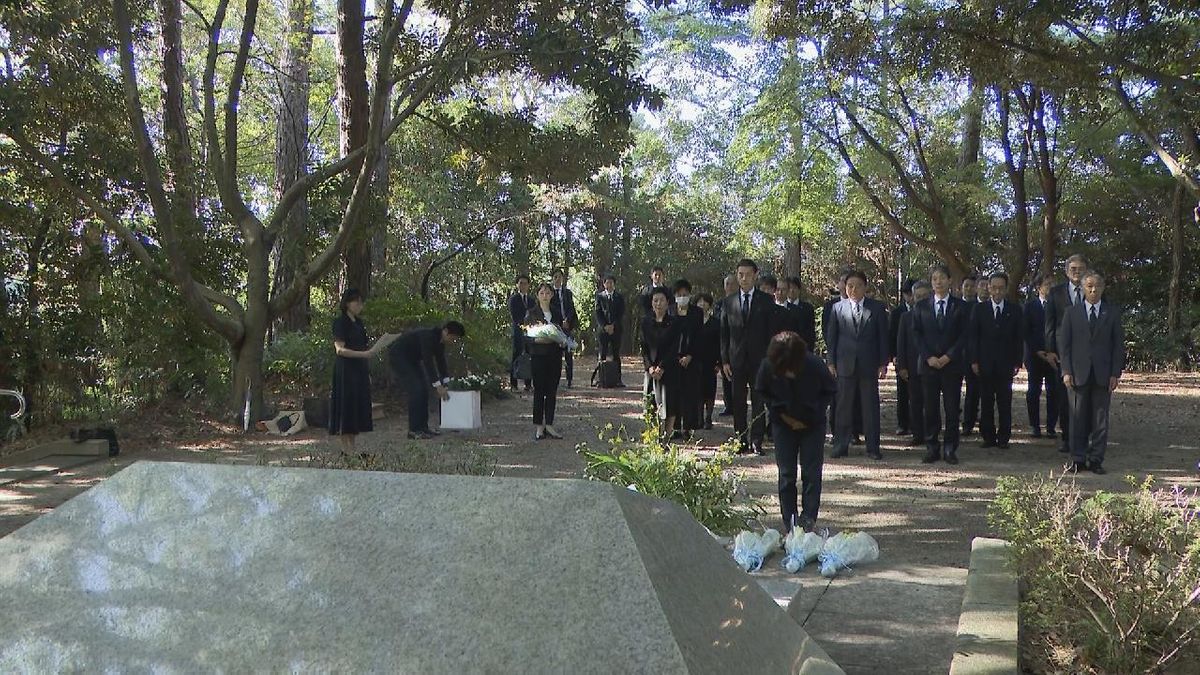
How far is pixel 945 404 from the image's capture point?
10016 mm

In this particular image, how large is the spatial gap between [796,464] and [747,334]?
173 inches

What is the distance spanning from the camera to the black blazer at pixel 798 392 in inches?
247

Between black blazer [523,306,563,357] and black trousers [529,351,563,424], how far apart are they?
0.04 m

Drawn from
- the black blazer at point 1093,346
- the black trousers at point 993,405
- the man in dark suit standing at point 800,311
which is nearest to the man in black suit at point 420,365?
the man in dark suit standing at point 800,311

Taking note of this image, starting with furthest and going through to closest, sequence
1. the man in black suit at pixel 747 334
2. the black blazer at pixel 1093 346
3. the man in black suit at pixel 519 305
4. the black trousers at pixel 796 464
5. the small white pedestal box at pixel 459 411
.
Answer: the man in black suit at pixel 519 305 < the small white pedestal box at pixel 459 411 < the man in black suit at pixel 747 334 < the black blazer at pixel 1093 346 < the black trousers at pixel 796 464

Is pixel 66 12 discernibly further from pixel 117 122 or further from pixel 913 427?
pixel 913 427

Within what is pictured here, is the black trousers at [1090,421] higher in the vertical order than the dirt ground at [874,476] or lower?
higher

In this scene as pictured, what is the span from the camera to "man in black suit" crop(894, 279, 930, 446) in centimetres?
1064

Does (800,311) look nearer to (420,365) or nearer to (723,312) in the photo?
(723,312)

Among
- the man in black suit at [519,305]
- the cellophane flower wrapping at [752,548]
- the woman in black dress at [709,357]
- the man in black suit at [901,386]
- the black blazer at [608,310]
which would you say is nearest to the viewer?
the cellophane flower wrapping at [752,548]

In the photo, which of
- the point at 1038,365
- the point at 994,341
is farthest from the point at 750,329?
the point at 1038,365

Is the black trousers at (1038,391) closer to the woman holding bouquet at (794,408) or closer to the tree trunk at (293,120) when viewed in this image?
the woman holding bouquet at (794,408)

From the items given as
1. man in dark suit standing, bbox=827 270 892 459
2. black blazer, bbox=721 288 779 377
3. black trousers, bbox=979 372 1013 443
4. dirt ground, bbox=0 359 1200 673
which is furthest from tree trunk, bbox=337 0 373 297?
black trousers, bbox=979 372 1013 443

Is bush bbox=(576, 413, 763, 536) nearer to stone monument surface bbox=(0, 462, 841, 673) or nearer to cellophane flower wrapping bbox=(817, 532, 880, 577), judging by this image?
cellophane flower wrapping bbox=(817, 532, 880, 577)
